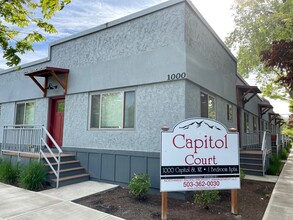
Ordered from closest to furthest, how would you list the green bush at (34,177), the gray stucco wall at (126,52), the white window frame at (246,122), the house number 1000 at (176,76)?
the house number 1000 at (176,76) → the green bush at (34,177) → the gray stucco wall at (126,52) → the white window frame at (246,122)

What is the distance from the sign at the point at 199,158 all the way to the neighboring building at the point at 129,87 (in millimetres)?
1325

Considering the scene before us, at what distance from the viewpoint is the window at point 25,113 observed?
1013 cm

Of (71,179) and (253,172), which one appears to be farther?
(253,172)

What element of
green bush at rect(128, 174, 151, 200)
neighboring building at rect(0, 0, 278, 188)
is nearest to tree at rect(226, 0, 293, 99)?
neighboring building at rect(0, 0, 278, 188)

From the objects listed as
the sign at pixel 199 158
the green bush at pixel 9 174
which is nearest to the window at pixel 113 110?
the sign at pixel 199 158

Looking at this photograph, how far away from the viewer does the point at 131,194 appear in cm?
573

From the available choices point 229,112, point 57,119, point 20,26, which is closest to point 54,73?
point 57,119

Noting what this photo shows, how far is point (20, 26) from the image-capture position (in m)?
4.79

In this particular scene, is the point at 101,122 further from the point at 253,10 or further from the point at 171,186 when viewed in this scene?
the point at 253,10

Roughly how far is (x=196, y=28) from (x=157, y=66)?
6.41ft

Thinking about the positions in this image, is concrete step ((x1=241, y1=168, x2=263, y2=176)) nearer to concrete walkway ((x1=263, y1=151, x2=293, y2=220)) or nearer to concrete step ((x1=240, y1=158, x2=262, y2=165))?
concrete step ((x1=240, y1=158, x2=262, y2=165))

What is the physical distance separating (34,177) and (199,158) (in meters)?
4.83

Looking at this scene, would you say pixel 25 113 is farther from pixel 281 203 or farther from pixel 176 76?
pixel 281 203

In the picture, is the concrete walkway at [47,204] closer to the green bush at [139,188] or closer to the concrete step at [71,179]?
the concrete step at [71,179]
